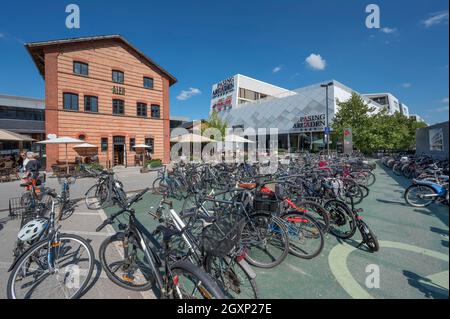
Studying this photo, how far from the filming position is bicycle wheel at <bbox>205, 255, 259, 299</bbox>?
2256 mm

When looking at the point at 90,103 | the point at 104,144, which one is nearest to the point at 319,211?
the point at 104,144

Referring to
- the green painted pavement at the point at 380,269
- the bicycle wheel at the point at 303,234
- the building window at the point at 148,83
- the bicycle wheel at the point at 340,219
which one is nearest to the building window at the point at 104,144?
the building window at the point at 148,83

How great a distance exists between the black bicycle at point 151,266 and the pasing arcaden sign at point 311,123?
104 ft

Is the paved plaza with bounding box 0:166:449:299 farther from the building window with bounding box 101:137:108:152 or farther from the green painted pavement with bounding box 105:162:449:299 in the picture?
the building window with bounding box 101:137:108:152

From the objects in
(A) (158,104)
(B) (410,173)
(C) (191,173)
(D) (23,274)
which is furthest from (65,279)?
(A) (158,104)

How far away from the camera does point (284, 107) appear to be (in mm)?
36281

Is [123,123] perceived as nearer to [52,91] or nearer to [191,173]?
[52,91]

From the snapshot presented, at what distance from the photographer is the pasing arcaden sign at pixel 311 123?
30344mm

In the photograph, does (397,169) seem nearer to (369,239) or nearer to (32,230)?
(369,239)

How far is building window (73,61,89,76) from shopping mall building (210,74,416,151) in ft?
80.5

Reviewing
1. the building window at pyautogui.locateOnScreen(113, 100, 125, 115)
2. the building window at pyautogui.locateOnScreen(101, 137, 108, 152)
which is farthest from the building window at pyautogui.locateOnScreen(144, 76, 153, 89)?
the building window at pyautogui.locateOnScreen(101, 137, 108, 152)

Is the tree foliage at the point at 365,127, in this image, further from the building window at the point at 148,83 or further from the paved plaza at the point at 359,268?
the building window at the point at 148,83

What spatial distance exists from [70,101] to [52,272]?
1852 cm
